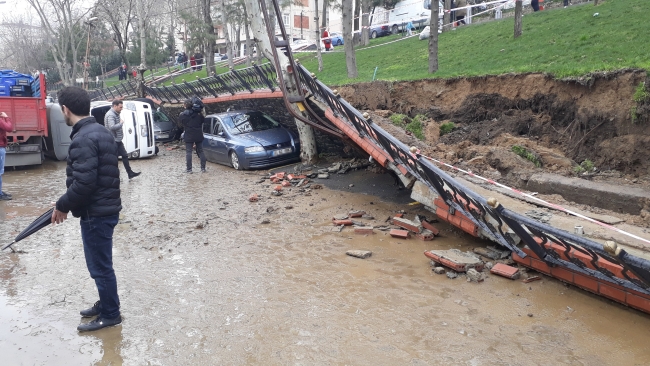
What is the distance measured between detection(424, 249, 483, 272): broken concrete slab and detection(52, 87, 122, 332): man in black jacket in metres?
3.55

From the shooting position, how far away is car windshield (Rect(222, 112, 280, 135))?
13916 mm

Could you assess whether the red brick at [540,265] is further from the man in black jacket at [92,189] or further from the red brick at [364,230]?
the man in black jacket at [92,189]

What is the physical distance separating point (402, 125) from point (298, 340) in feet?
22.4

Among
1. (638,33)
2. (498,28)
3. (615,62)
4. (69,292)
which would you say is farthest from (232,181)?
(498,28)

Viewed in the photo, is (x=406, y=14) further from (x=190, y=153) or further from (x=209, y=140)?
(x=190, y=153)

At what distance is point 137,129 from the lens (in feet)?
54.5

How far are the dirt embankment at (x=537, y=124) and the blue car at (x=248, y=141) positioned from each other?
301 cm

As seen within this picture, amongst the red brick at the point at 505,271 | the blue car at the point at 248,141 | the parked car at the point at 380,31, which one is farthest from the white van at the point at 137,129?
the parked car at the point at 380,31

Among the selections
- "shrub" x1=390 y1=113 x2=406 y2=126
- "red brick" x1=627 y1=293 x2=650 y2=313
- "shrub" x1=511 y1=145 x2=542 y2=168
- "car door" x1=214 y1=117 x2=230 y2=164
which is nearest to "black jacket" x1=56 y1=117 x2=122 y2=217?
"red brick" x1=627 y1=293 x2=650 y2=313

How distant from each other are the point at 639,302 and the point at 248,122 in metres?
11.1

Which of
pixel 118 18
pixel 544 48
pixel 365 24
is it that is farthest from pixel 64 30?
pixel 544 48

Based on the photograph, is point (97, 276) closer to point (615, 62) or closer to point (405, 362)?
point (405, 362)

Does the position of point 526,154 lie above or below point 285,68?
below

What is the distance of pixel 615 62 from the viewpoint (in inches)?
344
